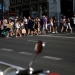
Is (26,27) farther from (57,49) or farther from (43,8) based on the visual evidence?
(57,49)

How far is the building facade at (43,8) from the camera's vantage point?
115 ft

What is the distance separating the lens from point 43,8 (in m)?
38.2

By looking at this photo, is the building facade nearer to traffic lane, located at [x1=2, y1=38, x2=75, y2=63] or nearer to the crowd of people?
the crowd of people

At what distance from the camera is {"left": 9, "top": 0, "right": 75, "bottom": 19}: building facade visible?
3516cm

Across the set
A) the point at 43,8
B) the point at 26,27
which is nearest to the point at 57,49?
the point at 26,27

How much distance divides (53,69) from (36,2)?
31.4m

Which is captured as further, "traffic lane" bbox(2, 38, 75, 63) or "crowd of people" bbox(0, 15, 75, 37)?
"crowd of people" bbox(0, 15, 75, 37)

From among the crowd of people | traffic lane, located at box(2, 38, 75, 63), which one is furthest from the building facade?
traffic lane, located at box(2, 38, 75, 63)

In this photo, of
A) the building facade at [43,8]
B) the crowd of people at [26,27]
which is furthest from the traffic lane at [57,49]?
the building facade at [43,8]

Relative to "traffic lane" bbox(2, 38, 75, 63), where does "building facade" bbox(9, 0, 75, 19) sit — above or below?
above

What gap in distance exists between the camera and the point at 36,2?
39594 mm

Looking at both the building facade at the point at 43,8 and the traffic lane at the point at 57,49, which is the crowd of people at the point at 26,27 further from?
the traffic lane at the point at 57,49

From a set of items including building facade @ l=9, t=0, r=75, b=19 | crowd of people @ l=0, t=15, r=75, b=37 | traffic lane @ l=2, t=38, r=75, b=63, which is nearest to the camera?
traffic lane @ l=2, t=38, r=75, b=63

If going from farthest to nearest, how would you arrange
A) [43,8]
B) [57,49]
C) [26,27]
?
1. [43,8]
2. [26,27]
3. [57,49]
